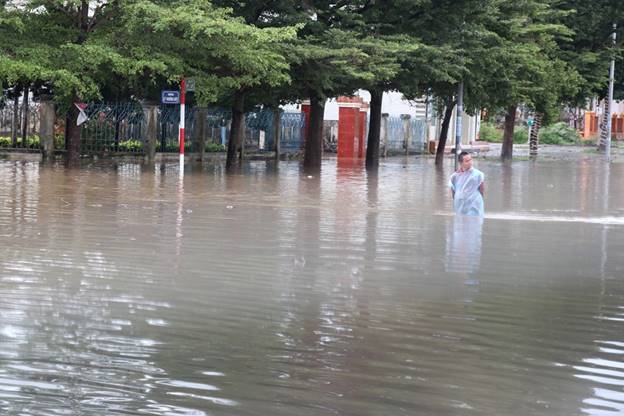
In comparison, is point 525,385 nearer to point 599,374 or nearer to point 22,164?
point 599,374

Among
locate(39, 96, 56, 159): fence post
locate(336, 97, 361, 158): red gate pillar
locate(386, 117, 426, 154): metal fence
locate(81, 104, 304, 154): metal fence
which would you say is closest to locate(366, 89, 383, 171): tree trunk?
locate(81, 104, 304, 154): metal fence

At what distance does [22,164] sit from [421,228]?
752 inches

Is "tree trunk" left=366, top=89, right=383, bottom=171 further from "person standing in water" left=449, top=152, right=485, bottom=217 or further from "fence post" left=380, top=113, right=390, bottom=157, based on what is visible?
"person standing in water" left=449, top=152, right=485, bottom=217

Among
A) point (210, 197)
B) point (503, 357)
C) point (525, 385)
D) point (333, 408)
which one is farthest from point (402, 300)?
point (210, 197)

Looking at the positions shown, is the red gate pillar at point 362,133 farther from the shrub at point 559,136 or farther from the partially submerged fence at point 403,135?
the shrub at point 559,136

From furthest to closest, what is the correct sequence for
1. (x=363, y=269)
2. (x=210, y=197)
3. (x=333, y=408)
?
(x=210, y=197), (x=363, y=269), (x=333, y=408)

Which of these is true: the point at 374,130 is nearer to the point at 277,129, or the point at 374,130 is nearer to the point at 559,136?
the point at 277,129

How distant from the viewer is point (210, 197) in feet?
67.4

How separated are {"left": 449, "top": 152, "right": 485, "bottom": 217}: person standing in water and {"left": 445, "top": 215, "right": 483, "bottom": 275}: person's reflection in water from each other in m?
0.25

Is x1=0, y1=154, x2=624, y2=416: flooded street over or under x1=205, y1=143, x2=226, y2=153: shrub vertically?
under

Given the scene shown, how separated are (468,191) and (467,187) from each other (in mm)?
60

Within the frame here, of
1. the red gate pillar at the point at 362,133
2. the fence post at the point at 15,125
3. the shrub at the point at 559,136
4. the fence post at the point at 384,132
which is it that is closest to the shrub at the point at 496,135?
the shrub at the point at 559,136

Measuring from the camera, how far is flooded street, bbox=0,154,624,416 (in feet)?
→ 19.9

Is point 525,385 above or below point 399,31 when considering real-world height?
Result: below
